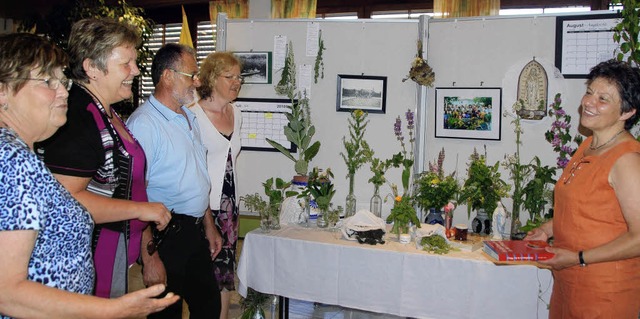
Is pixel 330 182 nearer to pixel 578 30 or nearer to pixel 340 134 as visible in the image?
pixel 340 134

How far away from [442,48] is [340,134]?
A: 0.85 meters

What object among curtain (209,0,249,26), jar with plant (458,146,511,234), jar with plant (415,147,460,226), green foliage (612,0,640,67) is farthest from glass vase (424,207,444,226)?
curtain (209,0,249,26)

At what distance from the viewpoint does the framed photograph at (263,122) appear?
11.4 feet

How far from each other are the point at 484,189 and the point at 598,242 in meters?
0.99

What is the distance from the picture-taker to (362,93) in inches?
130

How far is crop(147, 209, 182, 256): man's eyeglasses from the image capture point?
6.50 ft

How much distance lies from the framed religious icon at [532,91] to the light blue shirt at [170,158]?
6.24 ft

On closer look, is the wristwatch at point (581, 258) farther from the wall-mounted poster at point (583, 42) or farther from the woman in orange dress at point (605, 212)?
the wall-mounted poster at point (583, 42)

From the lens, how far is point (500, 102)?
3.04 metres

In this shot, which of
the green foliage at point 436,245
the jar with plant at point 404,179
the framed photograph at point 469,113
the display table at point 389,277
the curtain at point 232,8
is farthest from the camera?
the curtain at point 232,8

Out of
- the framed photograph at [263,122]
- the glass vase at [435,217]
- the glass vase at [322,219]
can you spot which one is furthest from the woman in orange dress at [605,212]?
the framed photograph at [263,122]

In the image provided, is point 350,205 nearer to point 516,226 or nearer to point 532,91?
point 516,226

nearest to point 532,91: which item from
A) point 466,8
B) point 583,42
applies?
point 583,42

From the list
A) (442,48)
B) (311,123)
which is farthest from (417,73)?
(311,123)
